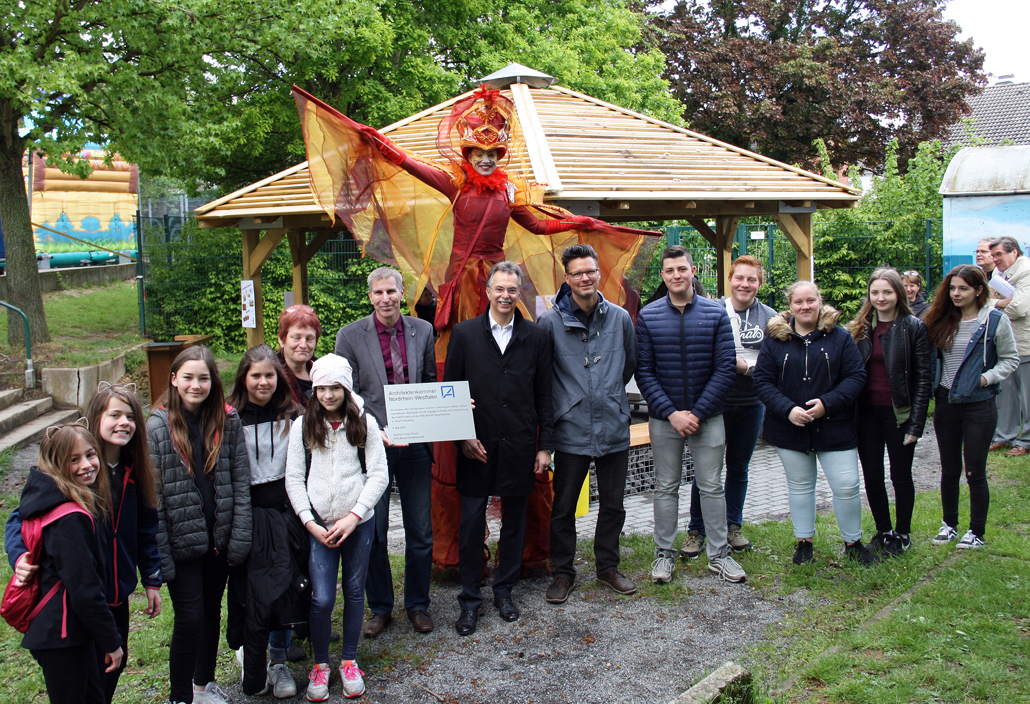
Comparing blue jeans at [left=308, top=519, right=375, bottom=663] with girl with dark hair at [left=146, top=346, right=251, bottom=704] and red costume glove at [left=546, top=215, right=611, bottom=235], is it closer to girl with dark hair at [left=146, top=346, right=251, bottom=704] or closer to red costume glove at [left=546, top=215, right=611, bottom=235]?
girl with dark hair at [left=146, top=346, right=251, bottom=704]

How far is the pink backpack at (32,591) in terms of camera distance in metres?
2.80

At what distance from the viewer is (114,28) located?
1050 centimetres

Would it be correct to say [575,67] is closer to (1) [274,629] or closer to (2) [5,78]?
(2) [5,78]

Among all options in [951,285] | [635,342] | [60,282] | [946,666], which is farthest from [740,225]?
[60,282]

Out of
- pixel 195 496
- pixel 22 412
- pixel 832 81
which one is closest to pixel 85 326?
pixel 22 412

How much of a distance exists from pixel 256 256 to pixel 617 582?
6340mm

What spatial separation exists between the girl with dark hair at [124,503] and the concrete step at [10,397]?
769 cm

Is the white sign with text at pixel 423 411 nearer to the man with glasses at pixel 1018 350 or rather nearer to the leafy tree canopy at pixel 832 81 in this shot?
the man with glasses at pixel 1018 350

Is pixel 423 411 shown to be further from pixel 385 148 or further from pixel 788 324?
pixel 788 324

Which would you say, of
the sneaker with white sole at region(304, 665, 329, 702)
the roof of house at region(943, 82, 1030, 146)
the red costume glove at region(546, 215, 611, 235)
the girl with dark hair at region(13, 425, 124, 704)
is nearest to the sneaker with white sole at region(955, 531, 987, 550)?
the red costume glove at region(546, 215, 611, 235)

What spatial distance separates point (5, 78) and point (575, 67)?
29.8 ft

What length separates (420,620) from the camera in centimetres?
445

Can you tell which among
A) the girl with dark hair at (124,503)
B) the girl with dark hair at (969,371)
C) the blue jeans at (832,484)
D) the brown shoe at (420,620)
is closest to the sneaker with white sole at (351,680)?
the brown shoe at (420,620)

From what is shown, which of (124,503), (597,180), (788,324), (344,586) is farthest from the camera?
(597,180)
